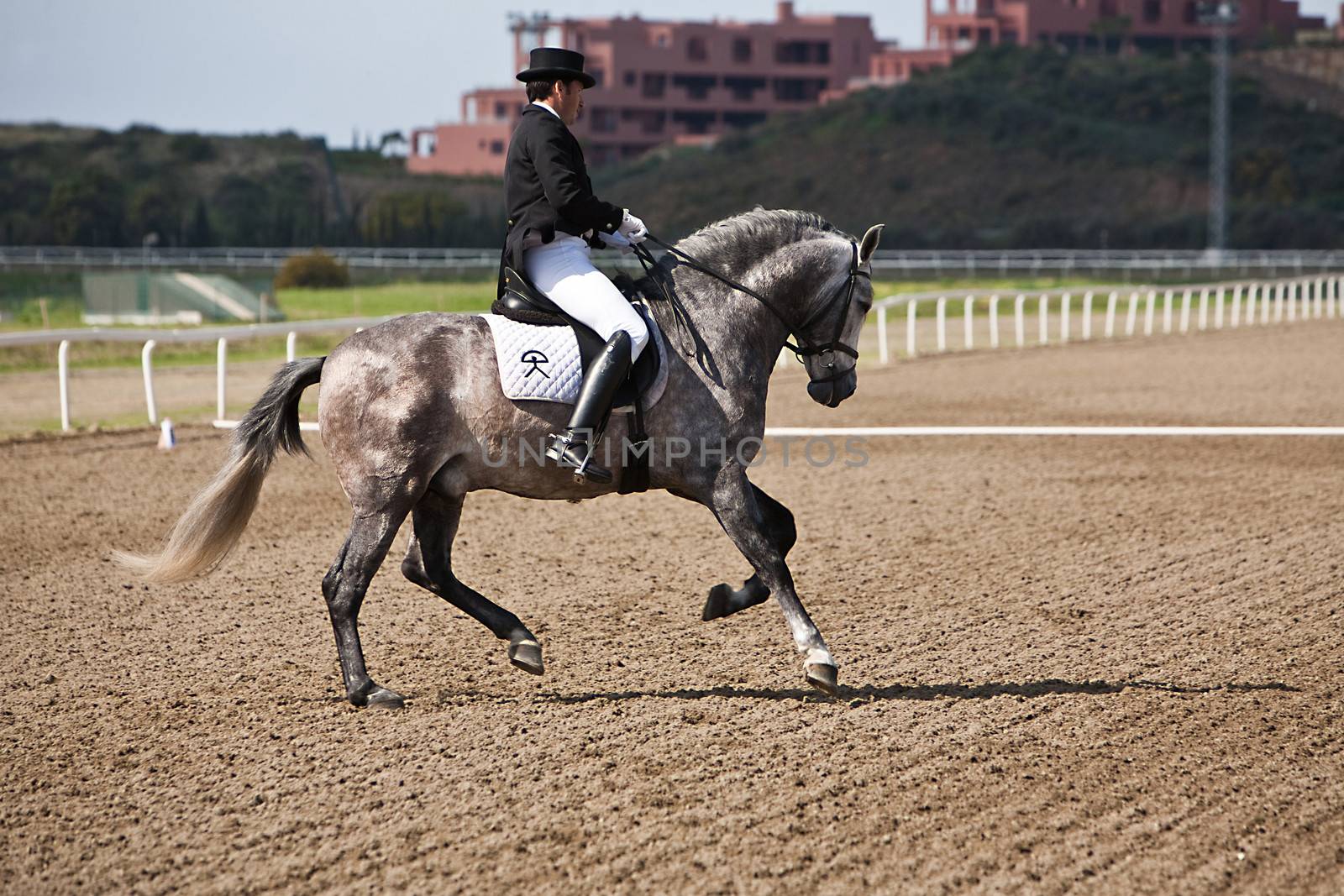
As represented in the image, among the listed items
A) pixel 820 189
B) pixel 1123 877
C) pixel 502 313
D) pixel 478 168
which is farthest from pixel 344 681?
pixel 478 168

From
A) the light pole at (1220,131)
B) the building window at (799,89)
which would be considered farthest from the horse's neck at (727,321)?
the building window at (799,89)

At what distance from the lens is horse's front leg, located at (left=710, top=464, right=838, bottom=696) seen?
540 cm

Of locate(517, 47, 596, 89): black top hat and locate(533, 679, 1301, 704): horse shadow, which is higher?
locate(517, 47, 596, 89): black top hat

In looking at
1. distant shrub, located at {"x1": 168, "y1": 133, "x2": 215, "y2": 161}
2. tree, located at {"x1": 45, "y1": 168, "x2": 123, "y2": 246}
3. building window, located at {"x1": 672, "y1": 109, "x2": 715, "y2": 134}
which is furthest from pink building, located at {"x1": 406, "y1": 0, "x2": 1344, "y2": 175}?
tree, located at {"x1": 45, "y1": 168, "x2": 123, "y2": 246}

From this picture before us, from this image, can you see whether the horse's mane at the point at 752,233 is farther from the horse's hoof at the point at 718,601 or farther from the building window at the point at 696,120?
the building window at the point at 696,120

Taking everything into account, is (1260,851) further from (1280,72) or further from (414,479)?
(1280,72)

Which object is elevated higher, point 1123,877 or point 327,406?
point 327,406

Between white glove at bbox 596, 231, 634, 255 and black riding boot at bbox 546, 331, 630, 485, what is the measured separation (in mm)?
422

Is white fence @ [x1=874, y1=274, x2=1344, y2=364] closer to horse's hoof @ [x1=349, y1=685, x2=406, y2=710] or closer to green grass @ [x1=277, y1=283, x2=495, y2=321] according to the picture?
green grass @ [x1=277, y1=283, x2=495, y2=321]

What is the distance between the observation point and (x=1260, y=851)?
13.1ft

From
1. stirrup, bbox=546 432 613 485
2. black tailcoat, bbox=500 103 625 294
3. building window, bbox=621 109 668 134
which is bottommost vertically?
stirrup, bbox=546 432 613 485

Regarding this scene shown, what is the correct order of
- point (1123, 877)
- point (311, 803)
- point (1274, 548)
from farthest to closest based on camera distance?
point (1274, 548)
point (311, 803)
point (1123, 877)

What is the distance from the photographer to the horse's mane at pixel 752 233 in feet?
19.1

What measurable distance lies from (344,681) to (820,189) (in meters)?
79.7
